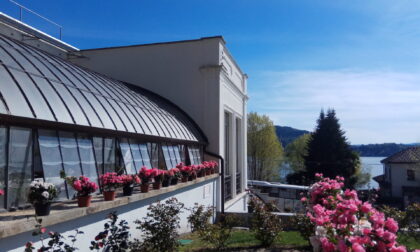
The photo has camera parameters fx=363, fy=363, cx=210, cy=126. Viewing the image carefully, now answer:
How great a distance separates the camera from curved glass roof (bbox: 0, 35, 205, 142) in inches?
265

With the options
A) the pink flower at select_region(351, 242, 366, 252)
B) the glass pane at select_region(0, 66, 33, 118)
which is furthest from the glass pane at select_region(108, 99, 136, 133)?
the pink flower at select_region(351, 242, 366, 252)

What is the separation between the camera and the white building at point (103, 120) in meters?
6.26

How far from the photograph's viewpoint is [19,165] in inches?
248

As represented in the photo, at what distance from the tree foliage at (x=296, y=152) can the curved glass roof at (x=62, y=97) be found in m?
44.9

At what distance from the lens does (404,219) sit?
9.58m

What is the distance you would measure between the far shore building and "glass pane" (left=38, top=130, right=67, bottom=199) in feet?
145

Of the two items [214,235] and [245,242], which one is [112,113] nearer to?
[214,235]

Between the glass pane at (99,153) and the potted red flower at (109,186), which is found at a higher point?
the glass pane at (99,153)

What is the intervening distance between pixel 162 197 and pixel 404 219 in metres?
6.69

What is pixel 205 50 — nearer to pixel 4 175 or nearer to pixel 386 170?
pixel 4 175

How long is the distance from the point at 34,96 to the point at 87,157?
192 centimetres

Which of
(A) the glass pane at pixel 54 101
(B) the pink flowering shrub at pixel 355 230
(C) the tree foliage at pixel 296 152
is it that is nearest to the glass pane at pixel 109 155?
(A) the glass pane at pixel 54 101

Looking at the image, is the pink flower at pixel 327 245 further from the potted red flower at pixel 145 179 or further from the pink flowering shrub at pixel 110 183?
the potted red flower at pixel 145 179

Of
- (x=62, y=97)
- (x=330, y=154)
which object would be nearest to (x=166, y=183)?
(x=62, y=97)
